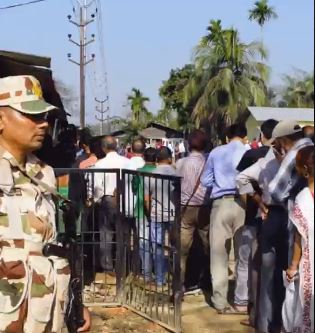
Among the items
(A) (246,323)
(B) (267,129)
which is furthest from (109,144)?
(A) (246,323)

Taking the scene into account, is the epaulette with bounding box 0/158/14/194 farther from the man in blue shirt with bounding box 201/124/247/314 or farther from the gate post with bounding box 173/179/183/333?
the man in blue shirt with bounding box 201/124/247/314

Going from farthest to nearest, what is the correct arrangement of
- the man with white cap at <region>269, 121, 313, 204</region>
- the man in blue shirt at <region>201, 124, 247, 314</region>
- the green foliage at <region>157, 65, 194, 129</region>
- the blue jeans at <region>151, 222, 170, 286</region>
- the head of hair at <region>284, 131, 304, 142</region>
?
the green foliage at <region>157, 65, 194, 129</region>
the man in blue shirt at <region>201, 124, 247, 314</region>
the blue jeans at <region>151, 222, 170, 286</region>
the head of hair at <region>284, 131, 304, 142</region>
the man with white cap at <region>269, 121, 313, 204</region>

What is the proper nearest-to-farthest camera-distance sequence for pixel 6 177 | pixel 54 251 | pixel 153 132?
1. pixel 6 177
2. pixel 54 251
3. pixel 153 132

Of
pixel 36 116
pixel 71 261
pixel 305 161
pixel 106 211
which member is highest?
pixel 36 116

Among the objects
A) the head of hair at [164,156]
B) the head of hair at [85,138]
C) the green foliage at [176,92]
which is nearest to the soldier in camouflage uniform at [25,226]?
the head of hair at [164,156]

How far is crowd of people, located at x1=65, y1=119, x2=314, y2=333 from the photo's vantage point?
424 cm

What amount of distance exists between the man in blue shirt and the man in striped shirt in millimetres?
186

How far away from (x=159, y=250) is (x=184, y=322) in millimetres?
786

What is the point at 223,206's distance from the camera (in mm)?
6109

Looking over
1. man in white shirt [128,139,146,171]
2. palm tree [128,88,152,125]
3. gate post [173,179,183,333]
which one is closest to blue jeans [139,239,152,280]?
gate post [173,179,183,333]

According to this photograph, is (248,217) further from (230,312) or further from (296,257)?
(296,257)

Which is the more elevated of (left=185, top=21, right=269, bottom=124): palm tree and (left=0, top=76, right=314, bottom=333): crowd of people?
(left=185, top=21, right=269, bottom=124): palm tree

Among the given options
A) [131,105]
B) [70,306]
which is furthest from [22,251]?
[131,105]

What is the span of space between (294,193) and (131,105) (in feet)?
233
